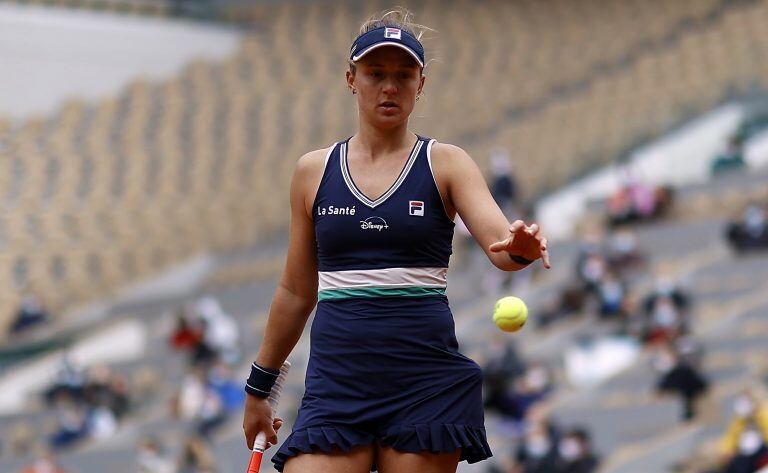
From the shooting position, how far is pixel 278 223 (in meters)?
24.6

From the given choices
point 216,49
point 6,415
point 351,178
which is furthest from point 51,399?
point 351,178

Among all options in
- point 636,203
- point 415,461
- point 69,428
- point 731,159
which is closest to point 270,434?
point 415,461

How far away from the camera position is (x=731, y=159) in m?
22.6

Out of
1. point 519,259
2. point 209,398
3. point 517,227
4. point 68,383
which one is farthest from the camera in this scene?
point 68,383

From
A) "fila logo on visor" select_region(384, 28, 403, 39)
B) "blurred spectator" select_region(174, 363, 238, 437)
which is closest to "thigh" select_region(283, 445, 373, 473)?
"fila logo on visor" select_region(384, 28, 403, 39)

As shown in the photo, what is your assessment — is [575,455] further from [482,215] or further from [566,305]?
[482,215]

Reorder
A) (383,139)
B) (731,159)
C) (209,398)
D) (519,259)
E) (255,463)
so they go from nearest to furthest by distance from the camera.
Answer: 1. (519,259)
2. (383,139)
3. (255,463)
4. (209,398)
5. (731,159)

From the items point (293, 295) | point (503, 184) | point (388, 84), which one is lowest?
point (293, 295)

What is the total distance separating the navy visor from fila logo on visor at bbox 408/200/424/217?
0.40m

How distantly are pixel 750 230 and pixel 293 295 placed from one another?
47.3ft

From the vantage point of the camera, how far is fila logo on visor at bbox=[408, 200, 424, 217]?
4402mm

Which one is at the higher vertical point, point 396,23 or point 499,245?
point 396,23

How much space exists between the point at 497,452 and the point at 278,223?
10565 millimetres

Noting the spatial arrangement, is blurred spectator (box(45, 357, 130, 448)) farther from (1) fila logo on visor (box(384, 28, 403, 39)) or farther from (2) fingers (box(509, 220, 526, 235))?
(2) fingers (box(509, 220, 526, 235))
